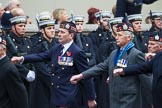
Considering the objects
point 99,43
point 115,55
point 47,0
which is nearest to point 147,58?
point 115,55

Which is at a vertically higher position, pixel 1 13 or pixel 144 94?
pixel 1 13

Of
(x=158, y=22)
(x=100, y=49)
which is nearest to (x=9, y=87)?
(x=100, y=49)

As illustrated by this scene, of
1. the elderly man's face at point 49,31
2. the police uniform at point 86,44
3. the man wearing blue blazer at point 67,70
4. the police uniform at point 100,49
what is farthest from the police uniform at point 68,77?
the police uniform at point 100,49

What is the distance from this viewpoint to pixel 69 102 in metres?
9.88

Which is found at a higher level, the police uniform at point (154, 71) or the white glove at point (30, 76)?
the police uniform at point (154, 71)

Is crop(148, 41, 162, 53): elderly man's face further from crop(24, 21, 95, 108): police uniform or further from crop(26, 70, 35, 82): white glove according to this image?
crop(26, 70, 35, 82): white glove

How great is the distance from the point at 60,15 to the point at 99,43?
91 centimetres

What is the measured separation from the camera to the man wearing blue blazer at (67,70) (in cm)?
992

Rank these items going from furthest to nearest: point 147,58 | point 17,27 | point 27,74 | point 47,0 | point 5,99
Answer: point 47,0
point 17,27
point 27,74
point 147,58
point 5,99

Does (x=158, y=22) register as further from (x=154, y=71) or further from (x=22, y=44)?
(x=154, y=71)

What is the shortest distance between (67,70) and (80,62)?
0.75 feet

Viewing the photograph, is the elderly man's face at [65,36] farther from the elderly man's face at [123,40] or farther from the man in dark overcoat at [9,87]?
the man in dark overcoat at [9,87]

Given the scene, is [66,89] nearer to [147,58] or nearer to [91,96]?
[91,96]

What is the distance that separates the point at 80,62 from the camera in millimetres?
9977
